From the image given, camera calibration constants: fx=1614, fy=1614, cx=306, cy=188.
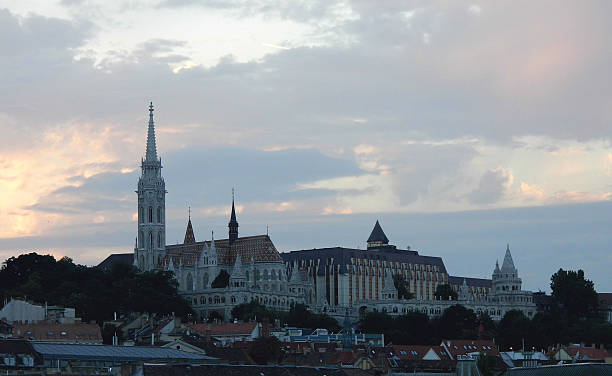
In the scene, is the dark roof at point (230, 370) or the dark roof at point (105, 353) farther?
the dark roof at point (105, 353)

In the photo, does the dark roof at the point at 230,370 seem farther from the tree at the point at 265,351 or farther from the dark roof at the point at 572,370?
the tree at the point at 265,351

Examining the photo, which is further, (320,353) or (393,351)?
(393,351)

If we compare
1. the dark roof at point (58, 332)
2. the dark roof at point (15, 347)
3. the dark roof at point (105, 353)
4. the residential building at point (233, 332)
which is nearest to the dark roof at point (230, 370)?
the dark roof at point (105, 353)

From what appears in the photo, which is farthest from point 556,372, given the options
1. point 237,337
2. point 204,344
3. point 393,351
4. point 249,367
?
point 237,337

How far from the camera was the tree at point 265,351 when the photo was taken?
14400 centimetres

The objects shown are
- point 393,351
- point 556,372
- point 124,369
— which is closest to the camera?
point 556,372

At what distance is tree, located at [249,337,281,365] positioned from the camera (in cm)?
14400

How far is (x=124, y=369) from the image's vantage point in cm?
10231

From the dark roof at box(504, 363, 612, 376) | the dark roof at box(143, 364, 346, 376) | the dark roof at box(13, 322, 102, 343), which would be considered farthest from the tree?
the dark roof at box(504, 363, 612, 376)

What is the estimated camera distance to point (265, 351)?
146250mm

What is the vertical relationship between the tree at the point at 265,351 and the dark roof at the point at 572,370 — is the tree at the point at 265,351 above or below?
above

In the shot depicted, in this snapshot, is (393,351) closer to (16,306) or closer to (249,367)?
→ (16,306)

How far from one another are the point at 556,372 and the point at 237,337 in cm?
10135

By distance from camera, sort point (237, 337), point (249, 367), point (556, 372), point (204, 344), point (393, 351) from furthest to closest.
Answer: point (237, 337) < point (393, 351) < point (204, 344) < point (249, 367) < point (556, 372)
